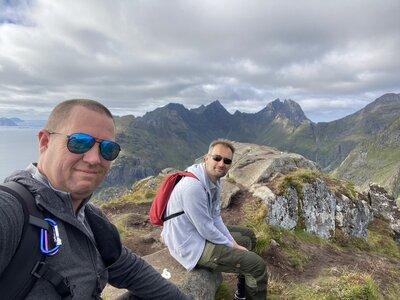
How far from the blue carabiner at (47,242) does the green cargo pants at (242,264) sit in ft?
19.6

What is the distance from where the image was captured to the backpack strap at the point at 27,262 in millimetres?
3006

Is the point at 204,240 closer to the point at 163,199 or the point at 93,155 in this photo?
the point at 163,199

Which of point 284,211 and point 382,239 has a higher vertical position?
point 284,211

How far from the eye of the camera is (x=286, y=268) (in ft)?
43.8

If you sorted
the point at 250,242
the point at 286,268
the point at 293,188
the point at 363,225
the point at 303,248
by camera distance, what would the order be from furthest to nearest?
the point at 363,225 → the point at 293,188 → the point at 303,248 → the point at 286,268 → the point at 250,242

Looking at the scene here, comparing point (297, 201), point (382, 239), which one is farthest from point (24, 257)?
point (382, 239)

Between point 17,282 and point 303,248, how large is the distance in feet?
52.0

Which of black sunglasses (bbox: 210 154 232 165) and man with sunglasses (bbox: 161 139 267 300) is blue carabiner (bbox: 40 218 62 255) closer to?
man with sunglasses (bbox: 161 139 267 300)

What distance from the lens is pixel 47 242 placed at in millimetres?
3330

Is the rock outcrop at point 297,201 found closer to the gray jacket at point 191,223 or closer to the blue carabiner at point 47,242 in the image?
the gray jacket at point 191,223

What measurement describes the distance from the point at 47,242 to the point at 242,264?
6.42 meters

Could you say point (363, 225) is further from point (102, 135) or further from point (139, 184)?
point (102, 135)

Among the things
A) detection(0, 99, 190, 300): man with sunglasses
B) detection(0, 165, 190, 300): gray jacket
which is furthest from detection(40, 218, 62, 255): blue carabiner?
detection(0, 165, 190, 300): gray jacket

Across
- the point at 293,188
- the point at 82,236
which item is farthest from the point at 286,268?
the point at 82,236
